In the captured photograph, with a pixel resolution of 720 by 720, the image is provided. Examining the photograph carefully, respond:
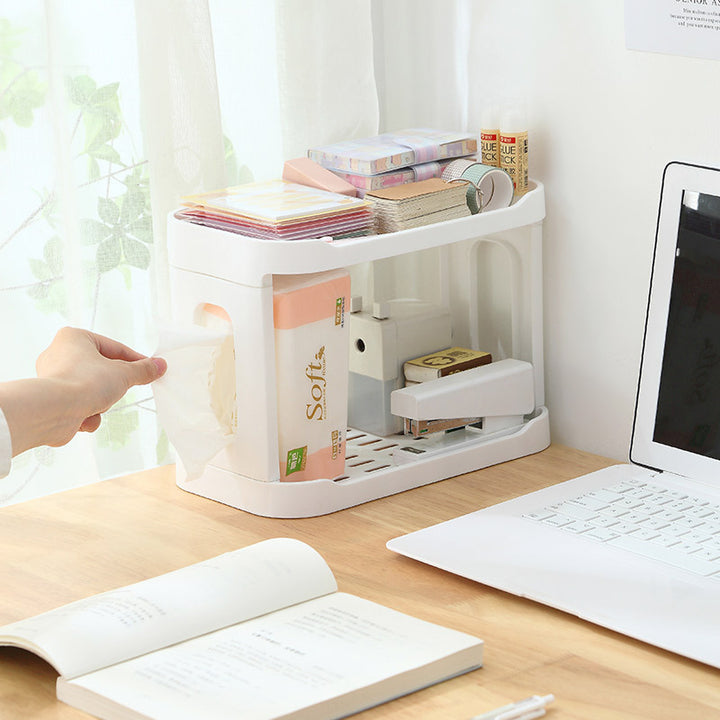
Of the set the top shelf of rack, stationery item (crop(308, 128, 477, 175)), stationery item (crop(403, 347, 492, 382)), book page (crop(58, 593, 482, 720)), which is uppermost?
stationery item (crop(308, 128, 477, 175))

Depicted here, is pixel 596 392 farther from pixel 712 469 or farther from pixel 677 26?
pixel 677 26

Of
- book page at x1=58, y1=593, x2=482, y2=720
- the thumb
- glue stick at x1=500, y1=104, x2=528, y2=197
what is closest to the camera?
book page at x1=58, y1=593, x2=482, y2=720

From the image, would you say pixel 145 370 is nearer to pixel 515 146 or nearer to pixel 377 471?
pixel 377 471

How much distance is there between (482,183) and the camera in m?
1.35

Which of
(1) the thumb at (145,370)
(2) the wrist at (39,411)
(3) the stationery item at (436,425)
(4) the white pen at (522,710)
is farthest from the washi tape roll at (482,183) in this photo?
(4) the white pen at (522,710)

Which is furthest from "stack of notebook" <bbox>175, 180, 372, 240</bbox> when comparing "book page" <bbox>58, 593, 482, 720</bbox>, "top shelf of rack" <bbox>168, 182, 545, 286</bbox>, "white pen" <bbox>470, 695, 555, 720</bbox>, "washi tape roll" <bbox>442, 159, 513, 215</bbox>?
"white pen" <bbox>470, 695, 555, 720</bbox>

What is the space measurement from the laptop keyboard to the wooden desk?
0.10 meters

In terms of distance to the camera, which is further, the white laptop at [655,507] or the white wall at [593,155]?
the white wall at [593,155]

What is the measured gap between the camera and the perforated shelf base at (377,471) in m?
1.22

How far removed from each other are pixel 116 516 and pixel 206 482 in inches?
3.8

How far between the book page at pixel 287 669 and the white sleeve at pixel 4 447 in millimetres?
184

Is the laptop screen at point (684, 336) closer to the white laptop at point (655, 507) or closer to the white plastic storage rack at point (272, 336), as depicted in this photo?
the white laptop at point (655, 507)

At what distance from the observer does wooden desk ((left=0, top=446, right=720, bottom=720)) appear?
88 centimetres

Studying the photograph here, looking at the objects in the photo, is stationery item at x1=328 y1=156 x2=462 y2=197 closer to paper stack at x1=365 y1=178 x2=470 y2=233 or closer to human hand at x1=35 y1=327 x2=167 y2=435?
paper stack at x1=365 y1=178 x2=470 y2=233
